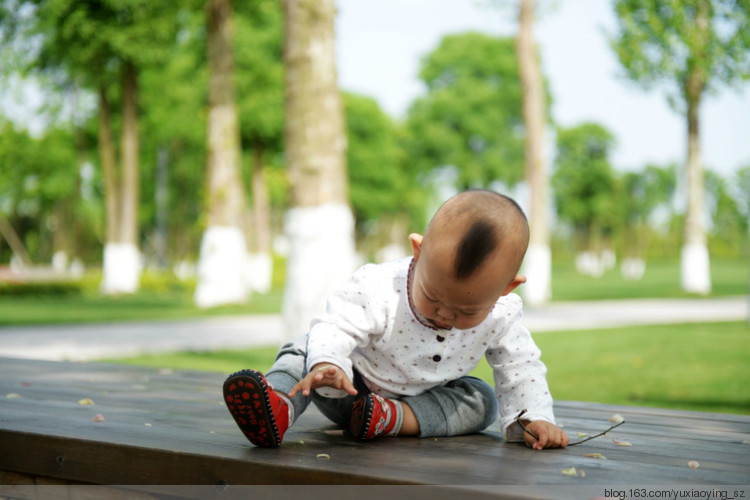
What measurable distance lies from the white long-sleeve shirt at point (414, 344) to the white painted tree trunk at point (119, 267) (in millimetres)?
22875

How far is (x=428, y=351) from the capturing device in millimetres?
3068

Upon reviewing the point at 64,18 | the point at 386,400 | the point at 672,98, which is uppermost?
the point at 64,18

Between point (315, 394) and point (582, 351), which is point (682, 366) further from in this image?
point (315, 394)

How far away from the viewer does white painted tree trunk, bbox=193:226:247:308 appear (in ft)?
64.0

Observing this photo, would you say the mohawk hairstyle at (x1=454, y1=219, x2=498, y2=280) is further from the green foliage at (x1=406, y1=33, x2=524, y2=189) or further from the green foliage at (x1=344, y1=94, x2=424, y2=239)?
the green foliage at (x1=344, y1=94, x2=424, y2=239)

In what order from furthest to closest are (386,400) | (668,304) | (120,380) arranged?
1. (668,304)
2. (120,380)
3. (386,400)

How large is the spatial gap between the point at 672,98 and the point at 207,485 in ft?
73.0

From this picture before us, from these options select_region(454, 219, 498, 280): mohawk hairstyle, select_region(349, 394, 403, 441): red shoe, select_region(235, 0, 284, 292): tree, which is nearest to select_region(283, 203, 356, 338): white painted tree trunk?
select_region(349, 394, 403, 441): red shoe

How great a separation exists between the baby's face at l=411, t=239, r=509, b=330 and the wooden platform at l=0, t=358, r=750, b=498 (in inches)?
17.6

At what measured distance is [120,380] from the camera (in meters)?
4.64

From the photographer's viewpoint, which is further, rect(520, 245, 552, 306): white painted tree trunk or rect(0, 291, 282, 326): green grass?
rect(520, 245, 552, 306): white painted tree trunk

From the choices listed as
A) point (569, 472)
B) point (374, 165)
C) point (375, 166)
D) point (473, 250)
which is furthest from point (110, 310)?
point (375, 166)

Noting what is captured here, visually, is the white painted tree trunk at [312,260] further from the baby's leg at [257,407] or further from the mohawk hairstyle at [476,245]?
the mohawk hairstyle at [476,245]

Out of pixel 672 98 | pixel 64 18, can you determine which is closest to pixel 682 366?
pixel 672 98
